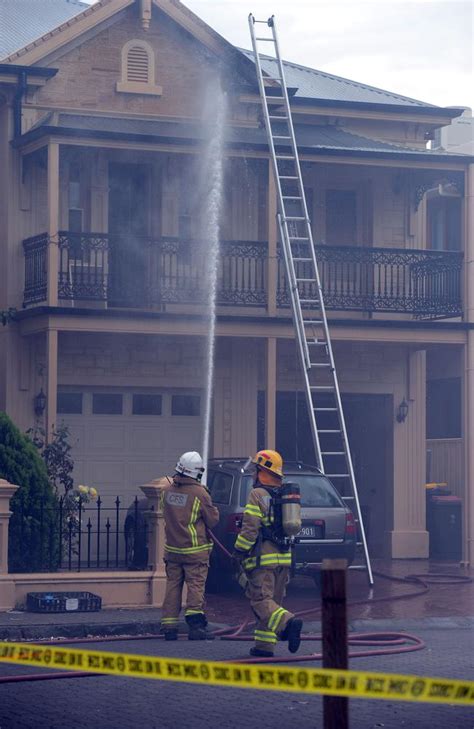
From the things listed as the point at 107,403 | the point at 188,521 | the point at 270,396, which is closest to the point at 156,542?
the point at 188,521

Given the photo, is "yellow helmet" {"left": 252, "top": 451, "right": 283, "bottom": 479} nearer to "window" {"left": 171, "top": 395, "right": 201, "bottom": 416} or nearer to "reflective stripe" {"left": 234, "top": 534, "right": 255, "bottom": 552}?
"reflective stripe" {"left": 234, "top": 534, "right": 255, "bottom": 552}

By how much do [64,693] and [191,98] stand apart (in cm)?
1305

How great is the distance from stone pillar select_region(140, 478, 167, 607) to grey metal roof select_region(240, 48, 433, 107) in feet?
28.7

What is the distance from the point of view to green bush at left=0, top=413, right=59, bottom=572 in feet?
46.2

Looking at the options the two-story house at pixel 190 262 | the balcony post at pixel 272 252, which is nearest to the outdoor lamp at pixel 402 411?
the two-story house at pixel 190 262

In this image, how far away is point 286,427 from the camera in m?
21.1

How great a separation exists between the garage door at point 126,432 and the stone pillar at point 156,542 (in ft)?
17.3

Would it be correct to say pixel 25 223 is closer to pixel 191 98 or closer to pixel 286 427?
pixel 191 98

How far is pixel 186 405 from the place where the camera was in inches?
798

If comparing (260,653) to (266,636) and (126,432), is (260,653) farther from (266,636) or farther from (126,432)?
(126,432)

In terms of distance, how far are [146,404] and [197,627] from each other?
8.63 meters

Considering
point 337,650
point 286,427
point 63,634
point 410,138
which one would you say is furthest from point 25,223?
point 337,650

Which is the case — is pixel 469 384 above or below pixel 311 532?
above

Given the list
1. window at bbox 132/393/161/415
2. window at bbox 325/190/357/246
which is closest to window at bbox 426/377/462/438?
window at bbox 325/190/357/246
